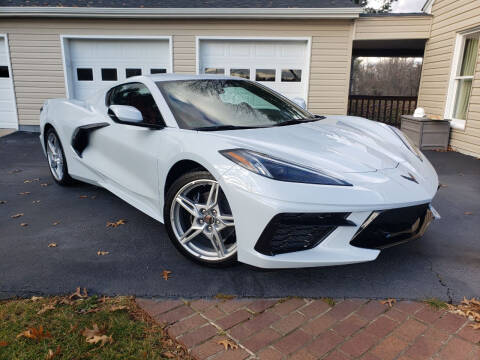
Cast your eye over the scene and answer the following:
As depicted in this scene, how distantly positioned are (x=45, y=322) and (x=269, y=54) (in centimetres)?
860

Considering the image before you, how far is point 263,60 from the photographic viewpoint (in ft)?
31.1

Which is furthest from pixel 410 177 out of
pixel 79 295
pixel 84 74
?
pixel 84 74

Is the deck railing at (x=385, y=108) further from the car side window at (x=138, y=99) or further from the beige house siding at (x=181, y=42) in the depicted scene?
the car side window at (x=138, y=99)

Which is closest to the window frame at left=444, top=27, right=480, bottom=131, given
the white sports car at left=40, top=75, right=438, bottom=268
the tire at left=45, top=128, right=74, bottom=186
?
the white sports car at left=40, top=75, right=438, bottom=268

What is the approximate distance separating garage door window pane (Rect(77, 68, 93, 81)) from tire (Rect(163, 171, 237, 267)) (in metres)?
8.28

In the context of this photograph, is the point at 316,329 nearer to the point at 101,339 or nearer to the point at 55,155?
the point at 101,339

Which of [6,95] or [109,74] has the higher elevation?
[109,74]

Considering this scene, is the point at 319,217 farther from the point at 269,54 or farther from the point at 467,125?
the point at 269,54

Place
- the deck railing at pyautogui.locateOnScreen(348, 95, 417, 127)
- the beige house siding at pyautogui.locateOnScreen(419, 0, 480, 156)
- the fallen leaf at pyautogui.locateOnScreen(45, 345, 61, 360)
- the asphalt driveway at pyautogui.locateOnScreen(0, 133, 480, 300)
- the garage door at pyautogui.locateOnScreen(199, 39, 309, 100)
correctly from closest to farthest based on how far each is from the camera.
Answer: the fallen leaf at pyautogui.locateOnScreen(45, 345, 61, 360), the asphalt driveway at pyautogui.locateOnScreen(0, 133, 480, 300), the beige house siding at pyautogui.locateOnScreen(419, 0, 480, 156), the garage door at pyautogui.locateOnScreen(199, 39, 309, 100), the deck railing at pyautogui.locateOnScreen(348, 95, 417, 127)

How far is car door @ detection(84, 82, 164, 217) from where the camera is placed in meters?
2.92

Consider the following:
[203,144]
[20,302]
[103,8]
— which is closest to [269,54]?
[103,8]

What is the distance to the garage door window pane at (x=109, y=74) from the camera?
9.63 meters

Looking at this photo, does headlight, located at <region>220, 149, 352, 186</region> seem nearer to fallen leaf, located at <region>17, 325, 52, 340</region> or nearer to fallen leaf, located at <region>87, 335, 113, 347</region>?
fallen leaf, located at <region>87, 335, 113, 347</region>

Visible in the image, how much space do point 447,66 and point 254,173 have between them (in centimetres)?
808
